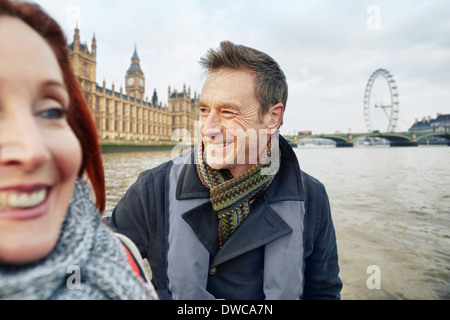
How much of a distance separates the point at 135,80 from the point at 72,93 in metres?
66.8

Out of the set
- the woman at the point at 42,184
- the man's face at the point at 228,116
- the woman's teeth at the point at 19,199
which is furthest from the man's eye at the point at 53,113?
the man's face at the point at 228,116

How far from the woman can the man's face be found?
2.56ft

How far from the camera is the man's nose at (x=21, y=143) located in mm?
467

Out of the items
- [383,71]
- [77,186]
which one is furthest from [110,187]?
[383,71]

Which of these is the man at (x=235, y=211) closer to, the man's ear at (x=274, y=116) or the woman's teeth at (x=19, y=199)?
the man's ear at (x=274, y=116)

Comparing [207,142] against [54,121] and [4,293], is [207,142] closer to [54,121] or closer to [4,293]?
[54,121]

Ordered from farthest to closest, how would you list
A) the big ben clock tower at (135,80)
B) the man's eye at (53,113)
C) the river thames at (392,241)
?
the big ben clock tower at (135,80) → the river thames at (392,241) → the man's eye at (53,113)

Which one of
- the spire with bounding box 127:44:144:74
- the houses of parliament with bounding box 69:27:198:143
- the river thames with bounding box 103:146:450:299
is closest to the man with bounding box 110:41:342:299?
the river thames with bounding box 103:146:450:299

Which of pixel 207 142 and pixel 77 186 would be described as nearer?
pixel 77 186

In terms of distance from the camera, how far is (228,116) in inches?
55.3

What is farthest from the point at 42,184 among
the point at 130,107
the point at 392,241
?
the point at 130,107
